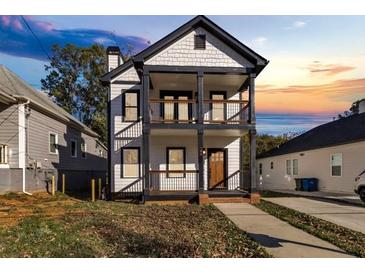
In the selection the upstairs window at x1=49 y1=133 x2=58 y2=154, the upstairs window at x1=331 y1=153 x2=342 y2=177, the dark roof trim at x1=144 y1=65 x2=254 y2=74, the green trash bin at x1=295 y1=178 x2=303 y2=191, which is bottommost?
the green trash bin at x1=295 y1=178 x2=303 y2=191

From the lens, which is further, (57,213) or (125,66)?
(125,66)

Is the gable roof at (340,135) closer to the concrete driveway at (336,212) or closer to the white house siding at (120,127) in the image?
the concrete driveway at (336,212)

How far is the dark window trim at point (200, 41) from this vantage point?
14.6 m

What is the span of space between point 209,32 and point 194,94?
10.6ft

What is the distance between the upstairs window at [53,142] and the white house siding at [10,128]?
3.57 m

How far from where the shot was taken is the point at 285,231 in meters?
8.27

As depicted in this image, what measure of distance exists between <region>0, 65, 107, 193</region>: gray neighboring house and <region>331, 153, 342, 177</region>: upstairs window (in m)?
15.5

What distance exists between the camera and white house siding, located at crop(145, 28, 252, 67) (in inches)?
561

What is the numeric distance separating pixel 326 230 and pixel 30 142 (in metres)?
13.6

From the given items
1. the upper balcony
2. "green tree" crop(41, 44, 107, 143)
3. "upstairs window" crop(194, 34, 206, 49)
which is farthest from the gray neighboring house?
"green tree" crop(41, 44, 107, 143)

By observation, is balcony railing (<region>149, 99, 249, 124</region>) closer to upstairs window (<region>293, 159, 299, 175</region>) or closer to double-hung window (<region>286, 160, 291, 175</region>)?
upstairs window (<region>293, 159, 299, 175</region>)

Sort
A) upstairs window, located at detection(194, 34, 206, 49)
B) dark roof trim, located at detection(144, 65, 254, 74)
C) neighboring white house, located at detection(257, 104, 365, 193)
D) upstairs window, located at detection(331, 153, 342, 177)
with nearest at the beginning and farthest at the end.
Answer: dark roof trim, located at detection(144, 65, 254, 74) → upstairs window, located at detection(194, 34, 206, 49) → neighboring white house, located at detection(257, 104, 365, 193) → upstairs window, located at detection(331, 153, 342, 177)
